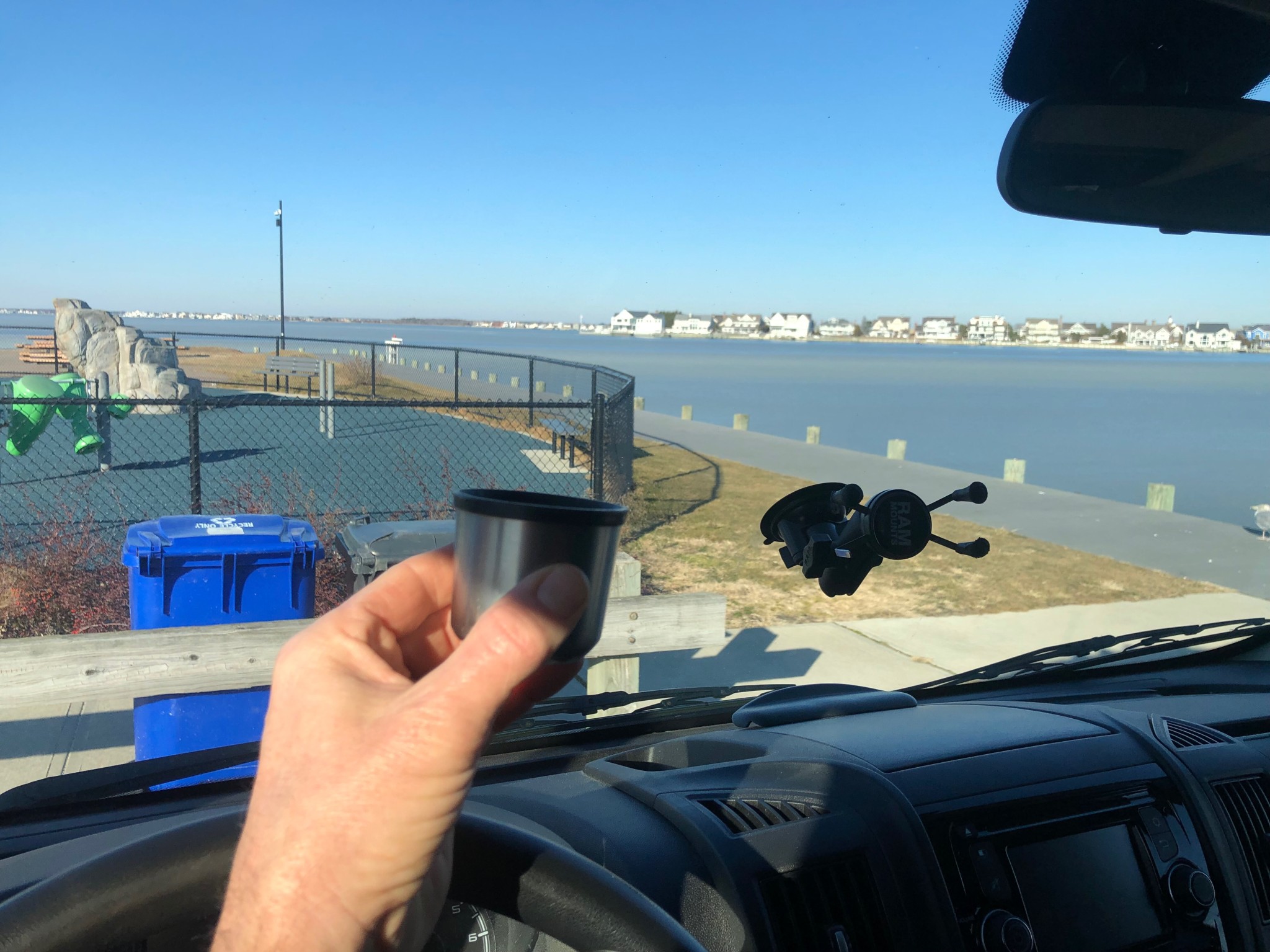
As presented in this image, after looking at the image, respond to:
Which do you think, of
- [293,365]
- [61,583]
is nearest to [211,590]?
[61,583]

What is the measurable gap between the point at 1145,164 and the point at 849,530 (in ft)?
3.43

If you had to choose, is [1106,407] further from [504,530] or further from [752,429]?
[504,530]

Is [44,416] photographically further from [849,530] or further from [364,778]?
[364,778]

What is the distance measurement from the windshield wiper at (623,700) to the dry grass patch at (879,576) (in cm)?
354

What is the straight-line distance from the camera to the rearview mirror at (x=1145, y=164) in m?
1.98

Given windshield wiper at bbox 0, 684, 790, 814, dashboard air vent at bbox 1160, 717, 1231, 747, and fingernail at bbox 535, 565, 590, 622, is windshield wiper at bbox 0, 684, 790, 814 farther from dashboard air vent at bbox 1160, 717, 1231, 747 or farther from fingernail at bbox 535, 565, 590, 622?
dashboard air vent at bbox 1160, 717, 1231, 747

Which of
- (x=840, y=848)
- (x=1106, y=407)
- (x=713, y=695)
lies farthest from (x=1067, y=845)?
(x=1106, y=407)

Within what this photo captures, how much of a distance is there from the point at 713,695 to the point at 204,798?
1333 millimetres

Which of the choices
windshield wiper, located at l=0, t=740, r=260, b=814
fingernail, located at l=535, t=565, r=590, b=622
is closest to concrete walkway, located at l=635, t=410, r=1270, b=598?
windshield wiper, located at l=0, t=740, r=260, b=814

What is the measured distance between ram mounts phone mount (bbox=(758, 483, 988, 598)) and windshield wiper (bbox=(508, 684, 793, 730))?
68cm

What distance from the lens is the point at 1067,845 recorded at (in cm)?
197

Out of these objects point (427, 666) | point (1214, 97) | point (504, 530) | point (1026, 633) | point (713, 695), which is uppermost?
point (1214, 97)

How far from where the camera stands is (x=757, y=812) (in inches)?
71.5

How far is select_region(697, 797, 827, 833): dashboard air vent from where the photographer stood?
1.77 metres
